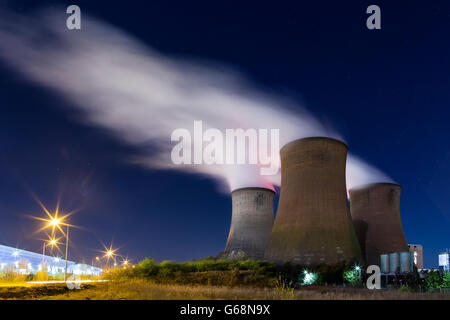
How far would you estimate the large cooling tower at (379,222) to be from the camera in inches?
1192

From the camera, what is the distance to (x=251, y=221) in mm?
32938

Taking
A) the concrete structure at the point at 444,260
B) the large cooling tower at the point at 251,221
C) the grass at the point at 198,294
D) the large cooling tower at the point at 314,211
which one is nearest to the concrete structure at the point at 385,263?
the large cooling tower at the point at 314,211

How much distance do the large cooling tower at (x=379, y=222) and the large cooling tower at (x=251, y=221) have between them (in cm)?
833

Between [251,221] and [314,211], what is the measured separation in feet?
35.0

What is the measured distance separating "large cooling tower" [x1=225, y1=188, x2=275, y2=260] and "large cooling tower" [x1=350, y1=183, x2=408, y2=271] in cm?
833

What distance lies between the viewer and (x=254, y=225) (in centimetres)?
3284

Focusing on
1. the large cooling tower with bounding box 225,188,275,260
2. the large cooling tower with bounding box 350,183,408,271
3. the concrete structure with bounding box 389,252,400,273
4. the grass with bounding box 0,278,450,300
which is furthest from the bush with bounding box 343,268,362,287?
the large cooling tower with bounding box 225,188,275,260

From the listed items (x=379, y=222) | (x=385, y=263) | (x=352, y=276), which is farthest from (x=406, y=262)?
(x=379, y=222)

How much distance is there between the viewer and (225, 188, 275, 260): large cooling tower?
31.7m
